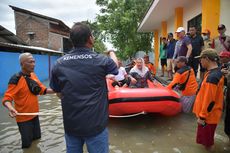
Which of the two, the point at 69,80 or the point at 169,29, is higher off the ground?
Answer: the point at 169,29

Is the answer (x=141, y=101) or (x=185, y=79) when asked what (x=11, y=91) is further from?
(x=185, y=79)

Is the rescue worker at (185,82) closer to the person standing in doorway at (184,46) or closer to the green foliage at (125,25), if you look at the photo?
the person standing in doorway at (184,46)

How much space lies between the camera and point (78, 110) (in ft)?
5.99

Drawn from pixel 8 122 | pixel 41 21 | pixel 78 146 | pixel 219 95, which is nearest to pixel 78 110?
pixel 78 146

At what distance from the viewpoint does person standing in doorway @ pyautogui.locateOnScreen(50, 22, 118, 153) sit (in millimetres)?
1811

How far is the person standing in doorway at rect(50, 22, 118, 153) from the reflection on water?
1.77m

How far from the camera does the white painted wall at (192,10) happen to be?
8539 millimetres

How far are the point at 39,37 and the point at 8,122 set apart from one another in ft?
73.3

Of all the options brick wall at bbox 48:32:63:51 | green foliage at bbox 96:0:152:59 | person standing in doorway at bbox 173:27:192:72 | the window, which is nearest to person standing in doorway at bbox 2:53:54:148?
person standing in doorway at bbox 173:27:192:72

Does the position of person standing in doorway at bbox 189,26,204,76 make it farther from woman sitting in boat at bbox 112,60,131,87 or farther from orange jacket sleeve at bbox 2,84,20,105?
orange jacket sleeve at bbox 2,84,20,105

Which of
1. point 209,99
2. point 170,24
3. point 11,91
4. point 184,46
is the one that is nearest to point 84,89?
point 209,99

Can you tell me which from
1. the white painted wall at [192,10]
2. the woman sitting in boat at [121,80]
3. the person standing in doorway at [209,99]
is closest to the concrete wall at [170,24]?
the white painted wall at [192,10]

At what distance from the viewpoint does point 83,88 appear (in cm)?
181

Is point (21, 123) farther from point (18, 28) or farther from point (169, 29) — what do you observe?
point (18, 28)
